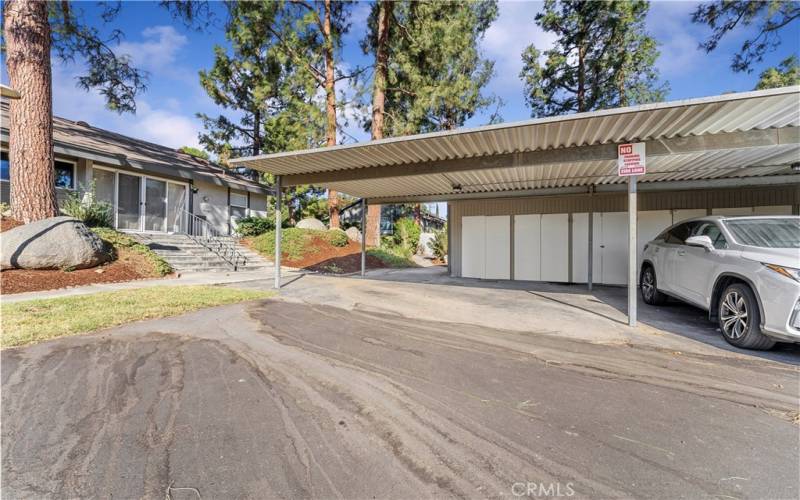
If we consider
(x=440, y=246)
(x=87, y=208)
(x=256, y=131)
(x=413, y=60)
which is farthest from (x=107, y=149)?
(x=440, y=246)

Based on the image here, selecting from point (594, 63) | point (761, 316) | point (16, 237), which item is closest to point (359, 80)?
point (594, 63)

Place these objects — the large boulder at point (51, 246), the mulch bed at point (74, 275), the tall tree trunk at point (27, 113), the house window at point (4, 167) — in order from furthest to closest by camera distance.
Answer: the house window at point (4, 167)
the tall tree trunk at point (27, 113)
the large boulder at point (51, 246)
the mulch bed at point (74, 275)

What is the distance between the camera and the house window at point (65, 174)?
34.9ft

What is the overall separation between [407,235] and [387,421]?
697 inches

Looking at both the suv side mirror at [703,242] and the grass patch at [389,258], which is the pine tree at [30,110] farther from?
the suv side mirror at [703,242]

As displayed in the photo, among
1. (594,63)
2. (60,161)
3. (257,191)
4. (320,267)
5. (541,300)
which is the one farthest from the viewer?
(257,191)

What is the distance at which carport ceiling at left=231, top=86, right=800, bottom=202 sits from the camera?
4.25 meters

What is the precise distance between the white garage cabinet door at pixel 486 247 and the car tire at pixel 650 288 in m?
4.02

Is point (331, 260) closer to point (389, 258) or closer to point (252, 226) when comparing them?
point (389, 258)

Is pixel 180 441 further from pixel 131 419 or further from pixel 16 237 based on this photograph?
pixel 16 237

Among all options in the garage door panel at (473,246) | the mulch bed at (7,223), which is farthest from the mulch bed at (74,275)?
the garage door panel at (473,246)

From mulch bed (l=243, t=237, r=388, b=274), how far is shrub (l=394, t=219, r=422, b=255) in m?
4.42

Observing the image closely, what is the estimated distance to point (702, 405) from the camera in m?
2.53

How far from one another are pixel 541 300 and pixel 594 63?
566 inches
